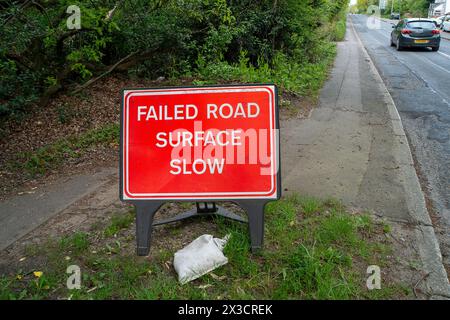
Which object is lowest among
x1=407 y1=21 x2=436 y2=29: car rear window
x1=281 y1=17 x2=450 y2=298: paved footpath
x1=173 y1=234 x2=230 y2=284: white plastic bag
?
x1=281 y1=17 x2=450 y2=298: paved footpath

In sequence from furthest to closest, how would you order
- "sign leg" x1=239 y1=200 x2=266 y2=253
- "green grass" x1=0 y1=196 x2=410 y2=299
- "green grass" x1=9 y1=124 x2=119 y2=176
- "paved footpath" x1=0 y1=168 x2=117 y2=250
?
"green grass" x1=9 y1=124 x2=119 y2=176 < "paved footpath" x1=0 y1=168 x2=117 y2=250 < "sign leg" x1=239 y1=200 x2=266 y2=253 < "green grass" x1=0 y1=196 x2=410 y2=299

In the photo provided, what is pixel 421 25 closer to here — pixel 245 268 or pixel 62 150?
pixel 62 150

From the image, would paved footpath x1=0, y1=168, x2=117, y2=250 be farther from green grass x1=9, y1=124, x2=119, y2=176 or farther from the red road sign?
the red road sign

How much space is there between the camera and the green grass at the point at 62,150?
5.53 meters

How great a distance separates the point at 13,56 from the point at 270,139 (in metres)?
5.51

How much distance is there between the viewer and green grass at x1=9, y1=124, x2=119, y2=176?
5527mm

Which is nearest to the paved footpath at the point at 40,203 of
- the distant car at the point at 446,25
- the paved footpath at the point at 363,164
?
the paved footpath at the point at 363,164

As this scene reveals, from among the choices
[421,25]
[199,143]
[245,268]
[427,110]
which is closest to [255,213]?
[245,268]

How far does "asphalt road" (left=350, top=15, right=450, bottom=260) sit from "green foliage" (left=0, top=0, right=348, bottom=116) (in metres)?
2.37

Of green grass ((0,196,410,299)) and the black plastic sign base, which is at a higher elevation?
the black plastic sign base

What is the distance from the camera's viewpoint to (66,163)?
5.60m

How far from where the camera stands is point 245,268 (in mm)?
2959

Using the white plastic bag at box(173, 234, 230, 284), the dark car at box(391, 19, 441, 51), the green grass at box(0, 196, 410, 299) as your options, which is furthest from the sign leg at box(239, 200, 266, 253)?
the dark car at box(391, 19, 441, 51)

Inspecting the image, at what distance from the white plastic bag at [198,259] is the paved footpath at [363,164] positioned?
58.5 inches
